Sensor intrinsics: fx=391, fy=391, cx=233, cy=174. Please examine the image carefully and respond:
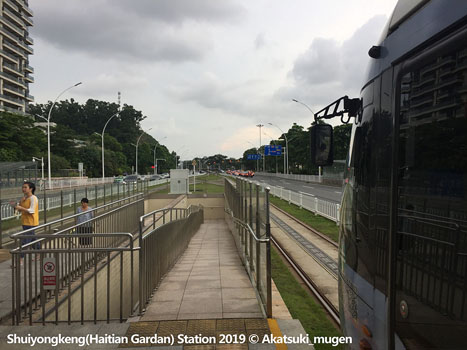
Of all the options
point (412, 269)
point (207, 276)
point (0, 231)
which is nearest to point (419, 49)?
point (412, 269)

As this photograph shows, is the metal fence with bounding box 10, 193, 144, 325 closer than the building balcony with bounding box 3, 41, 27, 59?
Yes

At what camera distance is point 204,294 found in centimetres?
561

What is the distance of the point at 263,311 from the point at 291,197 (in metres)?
21.5

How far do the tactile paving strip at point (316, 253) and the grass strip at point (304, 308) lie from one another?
3.34ft

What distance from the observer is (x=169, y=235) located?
7988mm

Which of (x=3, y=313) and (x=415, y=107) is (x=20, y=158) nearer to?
(x=3, y=313)

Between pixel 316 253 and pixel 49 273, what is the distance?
24.8 ft

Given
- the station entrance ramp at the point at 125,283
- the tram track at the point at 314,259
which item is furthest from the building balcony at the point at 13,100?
the station entrance ramp at the point at 125,283

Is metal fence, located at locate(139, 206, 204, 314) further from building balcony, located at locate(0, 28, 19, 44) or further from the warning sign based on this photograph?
building balcony, located at locate(0, 28, 19, 44)

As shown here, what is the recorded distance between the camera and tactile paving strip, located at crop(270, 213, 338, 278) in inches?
362

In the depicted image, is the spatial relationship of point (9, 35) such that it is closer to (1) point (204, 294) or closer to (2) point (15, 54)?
(2) point (15, 54)

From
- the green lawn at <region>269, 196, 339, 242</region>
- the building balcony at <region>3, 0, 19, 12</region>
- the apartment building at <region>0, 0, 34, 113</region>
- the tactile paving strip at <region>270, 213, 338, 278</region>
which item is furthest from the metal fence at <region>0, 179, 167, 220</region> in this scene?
the building balcony at <region>3, 0, 19, 12</region>

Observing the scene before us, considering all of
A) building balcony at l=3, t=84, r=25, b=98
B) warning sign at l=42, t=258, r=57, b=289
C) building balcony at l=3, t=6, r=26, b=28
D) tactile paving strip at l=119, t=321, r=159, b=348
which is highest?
building balcony at l=3, t=6, r=26, b=28

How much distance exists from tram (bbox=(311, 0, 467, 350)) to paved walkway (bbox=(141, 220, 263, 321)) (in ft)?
7.61
